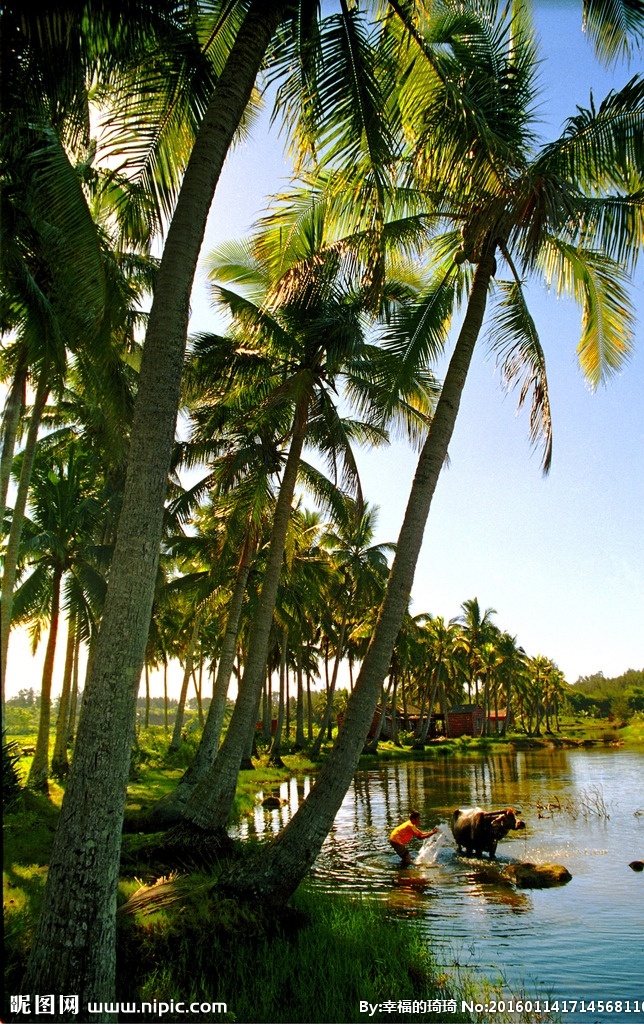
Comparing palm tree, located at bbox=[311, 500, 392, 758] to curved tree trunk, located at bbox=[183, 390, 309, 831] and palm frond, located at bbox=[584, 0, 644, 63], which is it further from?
palm frond, located at bbox=[584, 0, 644, 63]

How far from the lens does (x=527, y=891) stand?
37.9ft

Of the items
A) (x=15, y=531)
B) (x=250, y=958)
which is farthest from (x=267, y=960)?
(x=15, y=531)

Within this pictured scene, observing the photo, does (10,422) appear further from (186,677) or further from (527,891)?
(186,677)

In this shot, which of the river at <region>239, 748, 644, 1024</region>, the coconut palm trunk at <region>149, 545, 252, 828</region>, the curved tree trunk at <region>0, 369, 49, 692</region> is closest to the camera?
the river at <region>239, 748, 644, 1024</region>

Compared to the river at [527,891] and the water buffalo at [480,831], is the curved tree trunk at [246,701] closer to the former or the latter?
the river at [527,891]

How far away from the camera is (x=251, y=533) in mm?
15391

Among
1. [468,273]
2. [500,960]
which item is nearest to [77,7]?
[468,273]

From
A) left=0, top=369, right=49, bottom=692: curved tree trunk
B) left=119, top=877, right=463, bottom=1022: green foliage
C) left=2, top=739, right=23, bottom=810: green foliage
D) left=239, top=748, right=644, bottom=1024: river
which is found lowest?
left=239, top=748, right=644, bottom=1024: river

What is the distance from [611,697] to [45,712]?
110495 millimetres

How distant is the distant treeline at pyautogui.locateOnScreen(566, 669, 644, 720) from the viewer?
9599 centimetres

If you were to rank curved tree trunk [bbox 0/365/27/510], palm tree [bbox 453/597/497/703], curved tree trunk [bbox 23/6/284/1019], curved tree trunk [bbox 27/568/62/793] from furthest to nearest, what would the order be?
palm tree [bbox 453/597/497/703], curved tree trunk [bbox 27/568/62/793], curved tree trunk [bbox 0/365/27/510], curved tree trunk [bbox 23/6/284/1019]

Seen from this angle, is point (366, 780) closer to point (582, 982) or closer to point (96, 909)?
point (582, 982)

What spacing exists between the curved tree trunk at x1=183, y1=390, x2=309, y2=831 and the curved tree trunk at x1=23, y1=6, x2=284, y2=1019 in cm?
682

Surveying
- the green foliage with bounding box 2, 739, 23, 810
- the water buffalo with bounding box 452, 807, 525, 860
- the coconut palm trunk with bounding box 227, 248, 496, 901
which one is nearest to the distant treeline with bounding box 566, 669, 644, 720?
the water buffalo with bounding box 452, 807, 525, 860
